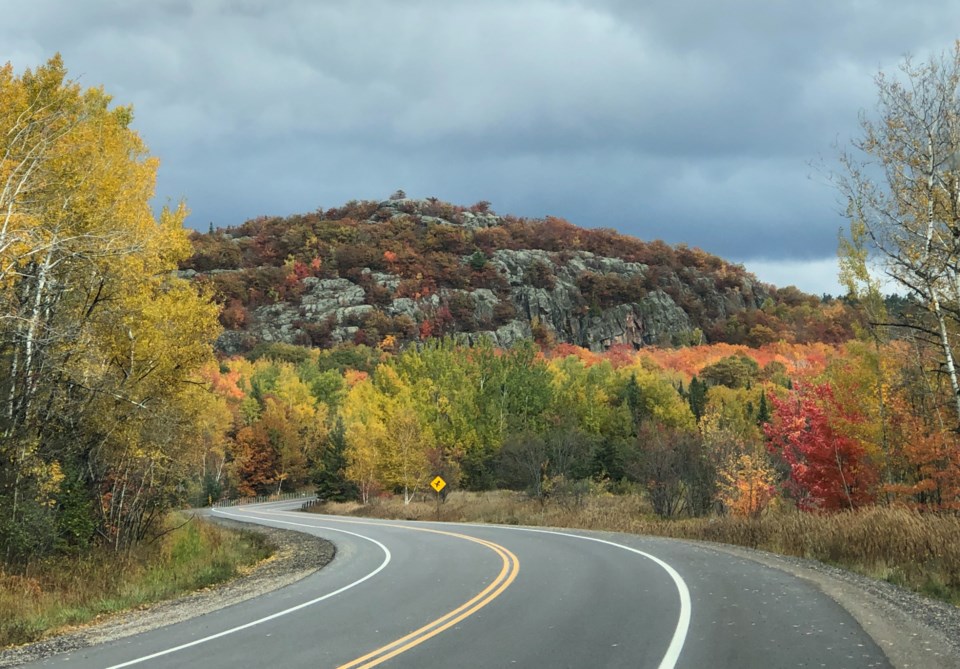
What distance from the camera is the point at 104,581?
583 inches

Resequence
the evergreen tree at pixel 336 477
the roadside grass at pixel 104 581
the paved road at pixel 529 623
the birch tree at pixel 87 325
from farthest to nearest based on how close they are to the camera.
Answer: the evergreen tree at pixel 336 477
the birch tree at pixel 87 325
the roadside grass at pixel 104 581
the paved road at pixel 529 623

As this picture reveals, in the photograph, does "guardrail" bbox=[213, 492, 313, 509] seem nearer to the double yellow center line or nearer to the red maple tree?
the red maple tree

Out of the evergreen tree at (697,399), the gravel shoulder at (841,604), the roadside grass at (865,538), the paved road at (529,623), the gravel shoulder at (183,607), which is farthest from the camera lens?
the evergreen tree at (697,399)

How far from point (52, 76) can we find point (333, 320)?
160 meters

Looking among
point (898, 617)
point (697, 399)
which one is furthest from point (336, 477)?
point (898, 617)

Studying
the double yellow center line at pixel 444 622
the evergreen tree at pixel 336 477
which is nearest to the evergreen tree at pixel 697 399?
the evergreen tree at pixel 336 477

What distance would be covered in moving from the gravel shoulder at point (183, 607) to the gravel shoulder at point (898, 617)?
9.55 metres

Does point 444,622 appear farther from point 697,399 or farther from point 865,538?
point 697,399

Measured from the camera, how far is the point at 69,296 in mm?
15859

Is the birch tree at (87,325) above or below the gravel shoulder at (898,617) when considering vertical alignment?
above

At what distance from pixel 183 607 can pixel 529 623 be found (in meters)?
6.47

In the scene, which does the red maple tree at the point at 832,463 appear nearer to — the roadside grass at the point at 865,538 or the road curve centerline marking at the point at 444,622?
the roadside grass at the point at 865,538

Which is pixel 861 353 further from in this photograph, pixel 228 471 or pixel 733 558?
pixel 228 471

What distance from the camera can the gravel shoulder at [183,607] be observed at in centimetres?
894
